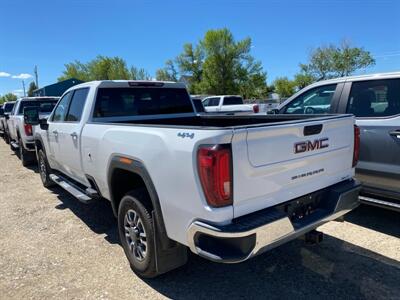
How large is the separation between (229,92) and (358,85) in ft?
147

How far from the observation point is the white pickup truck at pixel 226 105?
65.5ft

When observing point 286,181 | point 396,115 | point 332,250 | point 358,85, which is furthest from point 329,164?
point 358,85

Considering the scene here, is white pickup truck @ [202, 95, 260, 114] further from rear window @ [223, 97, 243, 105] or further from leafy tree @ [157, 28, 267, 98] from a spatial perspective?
leafy tree @ [157, 28, 267, 98]

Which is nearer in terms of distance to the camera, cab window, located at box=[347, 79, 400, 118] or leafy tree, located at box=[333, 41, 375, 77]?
cab window, located at box=[347, 79, 400, 118]

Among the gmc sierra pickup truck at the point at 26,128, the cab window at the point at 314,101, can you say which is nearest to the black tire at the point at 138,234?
the cab window at the point at 314,101

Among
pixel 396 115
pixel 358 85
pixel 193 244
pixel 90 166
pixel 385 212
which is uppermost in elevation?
pixel 358 85

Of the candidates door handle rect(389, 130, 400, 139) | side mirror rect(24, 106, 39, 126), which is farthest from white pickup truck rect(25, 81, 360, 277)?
side mirror rect(24, 106, 39, 126)

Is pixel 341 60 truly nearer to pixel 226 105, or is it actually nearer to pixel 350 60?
pixel 350 60

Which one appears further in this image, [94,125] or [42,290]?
[94,125]

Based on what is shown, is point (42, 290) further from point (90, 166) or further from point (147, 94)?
point (147, 94)

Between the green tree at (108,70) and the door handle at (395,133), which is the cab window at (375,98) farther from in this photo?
the green tree at (108,70)

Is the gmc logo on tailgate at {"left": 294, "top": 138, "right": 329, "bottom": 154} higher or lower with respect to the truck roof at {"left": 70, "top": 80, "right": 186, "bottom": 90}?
→ lower

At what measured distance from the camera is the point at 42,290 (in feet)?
11.0

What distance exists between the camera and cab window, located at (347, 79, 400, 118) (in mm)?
4207
